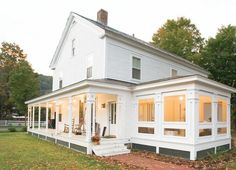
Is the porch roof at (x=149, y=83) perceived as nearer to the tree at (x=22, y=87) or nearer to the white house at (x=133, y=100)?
the white house at (x=133, y=100)

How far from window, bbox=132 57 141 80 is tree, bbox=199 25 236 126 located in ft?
43.5

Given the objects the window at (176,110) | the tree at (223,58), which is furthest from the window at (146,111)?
the tree at (223,58)

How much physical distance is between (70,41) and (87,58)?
372cm

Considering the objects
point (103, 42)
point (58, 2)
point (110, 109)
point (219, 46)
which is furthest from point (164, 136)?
point (219, 46)

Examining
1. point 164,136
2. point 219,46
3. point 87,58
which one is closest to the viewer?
point 164,136

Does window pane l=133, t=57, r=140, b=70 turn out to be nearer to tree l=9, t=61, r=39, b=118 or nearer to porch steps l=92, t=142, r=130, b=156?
porch steps l=92, t=142, r=130, b=156

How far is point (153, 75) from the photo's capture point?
18.5 m

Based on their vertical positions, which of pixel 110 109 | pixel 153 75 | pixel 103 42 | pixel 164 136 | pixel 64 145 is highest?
pixel 103 42

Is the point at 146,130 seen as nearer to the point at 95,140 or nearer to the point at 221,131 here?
the point at 95,140

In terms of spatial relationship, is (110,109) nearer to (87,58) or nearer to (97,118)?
(97,118)

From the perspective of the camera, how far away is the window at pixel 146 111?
14.4 meters

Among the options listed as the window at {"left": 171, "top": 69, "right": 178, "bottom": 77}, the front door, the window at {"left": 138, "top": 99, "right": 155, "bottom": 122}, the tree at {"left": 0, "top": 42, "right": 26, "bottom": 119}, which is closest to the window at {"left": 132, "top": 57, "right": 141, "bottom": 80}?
the front door

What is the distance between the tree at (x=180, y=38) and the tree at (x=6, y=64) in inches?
984

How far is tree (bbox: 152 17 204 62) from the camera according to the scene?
33906 millimetres
